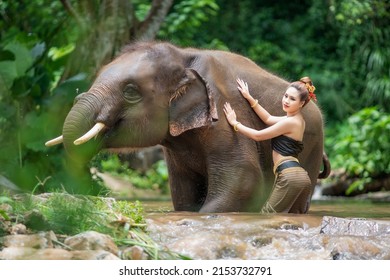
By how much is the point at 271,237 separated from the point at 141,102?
198 cm

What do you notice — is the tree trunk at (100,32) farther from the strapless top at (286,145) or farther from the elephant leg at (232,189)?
the strapless top at (286,145)

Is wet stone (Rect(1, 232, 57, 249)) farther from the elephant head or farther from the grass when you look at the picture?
the elephant head

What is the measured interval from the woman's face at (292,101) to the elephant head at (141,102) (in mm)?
568

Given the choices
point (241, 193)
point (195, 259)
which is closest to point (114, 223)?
point (195, 259)

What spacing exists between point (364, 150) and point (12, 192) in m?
8.06

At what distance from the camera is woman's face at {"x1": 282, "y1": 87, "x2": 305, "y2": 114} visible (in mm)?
6316

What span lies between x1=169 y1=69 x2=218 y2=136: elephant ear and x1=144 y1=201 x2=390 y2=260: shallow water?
1.17 m

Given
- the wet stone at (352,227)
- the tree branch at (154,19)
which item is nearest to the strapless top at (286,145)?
the wet stone at (352,227)

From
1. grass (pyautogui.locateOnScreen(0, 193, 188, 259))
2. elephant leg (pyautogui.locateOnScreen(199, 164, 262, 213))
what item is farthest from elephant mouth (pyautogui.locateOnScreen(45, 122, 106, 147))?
elephant leg (pyautogui.locateOnScreen(199, 164, 262, 213))

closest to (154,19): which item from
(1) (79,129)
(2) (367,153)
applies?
(1) (79,129)

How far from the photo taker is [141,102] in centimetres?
634

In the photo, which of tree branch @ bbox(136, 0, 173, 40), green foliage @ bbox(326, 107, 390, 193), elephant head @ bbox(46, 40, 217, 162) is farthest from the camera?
green foliage @ bbox(326, 107, 390, 193)

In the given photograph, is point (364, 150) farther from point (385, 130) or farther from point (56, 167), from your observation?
point (56, 167)

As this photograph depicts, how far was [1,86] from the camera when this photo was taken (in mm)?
8367
